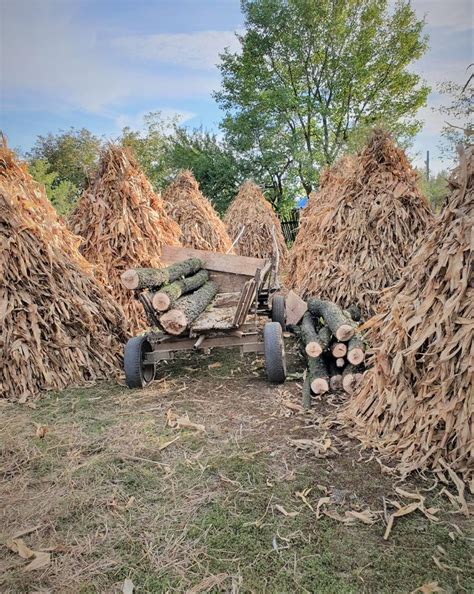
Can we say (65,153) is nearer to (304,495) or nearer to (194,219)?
(194,219)

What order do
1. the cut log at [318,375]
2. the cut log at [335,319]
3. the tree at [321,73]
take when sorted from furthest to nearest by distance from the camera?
1. the tree at [321,73]
2. the cut log at [335,319]
3. the cut log at [318,375]

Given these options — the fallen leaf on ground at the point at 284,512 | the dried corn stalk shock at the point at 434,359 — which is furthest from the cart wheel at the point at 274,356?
the fallen leaf on ground at the point at 284,512

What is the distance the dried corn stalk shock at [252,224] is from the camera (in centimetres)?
1476

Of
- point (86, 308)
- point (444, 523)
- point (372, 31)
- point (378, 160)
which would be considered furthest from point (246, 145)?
point (444, 523)

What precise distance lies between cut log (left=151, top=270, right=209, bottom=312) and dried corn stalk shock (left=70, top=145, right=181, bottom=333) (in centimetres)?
150

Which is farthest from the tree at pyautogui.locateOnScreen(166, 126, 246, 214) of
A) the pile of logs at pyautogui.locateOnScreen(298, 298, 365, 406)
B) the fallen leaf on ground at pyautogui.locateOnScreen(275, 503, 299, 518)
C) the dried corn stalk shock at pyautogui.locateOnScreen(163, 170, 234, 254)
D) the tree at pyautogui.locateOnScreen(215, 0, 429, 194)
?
the fallen leaf on ground at pyautogui.locateOnScreen(275, 503, 299, 518)

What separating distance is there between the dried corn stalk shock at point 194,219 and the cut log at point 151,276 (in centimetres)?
496

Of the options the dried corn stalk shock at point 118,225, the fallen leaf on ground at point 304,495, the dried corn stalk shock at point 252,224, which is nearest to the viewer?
the fallen leaf on ground at point 304,495

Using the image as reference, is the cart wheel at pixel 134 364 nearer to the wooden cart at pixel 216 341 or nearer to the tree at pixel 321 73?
the wooden cart at pixel 216 341

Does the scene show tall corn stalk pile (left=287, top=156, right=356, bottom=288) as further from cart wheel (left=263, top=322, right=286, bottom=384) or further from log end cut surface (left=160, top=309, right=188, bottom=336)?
log end cut surface (left=160, top=309, right=188, bottom=336)

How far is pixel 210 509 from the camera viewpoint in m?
2.79

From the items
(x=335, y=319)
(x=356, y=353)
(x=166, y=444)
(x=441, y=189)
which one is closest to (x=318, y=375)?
(x=356, y=353)

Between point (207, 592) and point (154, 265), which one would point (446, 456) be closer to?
point (207, 592)

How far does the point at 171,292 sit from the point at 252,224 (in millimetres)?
10445
